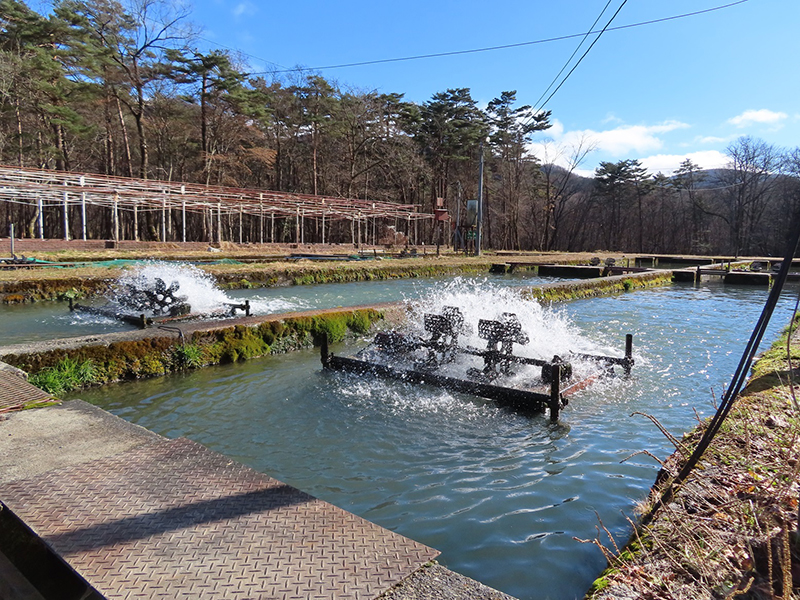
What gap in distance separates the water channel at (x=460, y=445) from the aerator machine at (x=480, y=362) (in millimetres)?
180

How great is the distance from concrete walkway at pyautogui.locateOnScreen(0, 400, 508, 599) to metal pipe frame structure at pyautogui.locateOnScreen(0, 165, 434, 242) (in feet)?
68.2

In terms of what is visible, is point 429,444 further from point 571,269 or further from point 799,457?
point 571,269

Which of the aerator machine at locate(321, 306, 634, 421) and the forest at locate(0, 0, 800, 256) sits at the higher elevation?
the forest at locate(0, 0, 800, 256)

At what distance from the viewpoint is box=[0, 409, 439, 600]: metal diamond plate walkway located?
215 centimetres

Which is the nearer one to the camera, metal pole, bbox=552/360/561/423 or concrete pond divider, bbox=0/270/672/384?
metal pole, bbox=552/360/561/423

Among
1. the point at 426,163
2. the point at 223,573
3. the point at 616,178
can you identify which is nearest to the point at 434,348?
the point at 223,573

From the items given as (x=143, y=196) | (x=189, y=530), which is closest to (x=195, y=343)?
(x=189, y=530)

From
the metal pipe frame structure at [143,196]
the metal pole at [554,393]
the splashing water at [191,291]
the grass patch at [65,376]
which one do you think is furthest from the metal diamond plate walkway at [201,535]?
the metal pipe frame structure at [143,196]

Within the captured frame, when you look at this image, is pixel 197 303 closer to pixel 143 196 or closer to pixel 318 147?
pixel 143 196

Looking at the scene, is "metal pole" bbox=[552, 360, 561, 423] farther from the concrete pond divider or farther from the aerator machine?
the concrete pond divider

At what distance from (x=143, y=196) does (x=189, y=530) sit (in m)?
24.3

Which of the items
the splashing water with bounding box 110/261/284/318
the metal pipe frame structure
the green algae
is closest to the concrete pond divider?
the green algae

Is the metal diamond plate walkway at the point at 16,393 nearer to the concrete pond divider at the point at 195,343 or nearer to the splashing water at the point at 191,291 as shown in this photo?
the concrete pond divider at the point at 195,343

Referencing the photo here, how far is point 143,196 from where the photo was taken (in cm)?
2364
